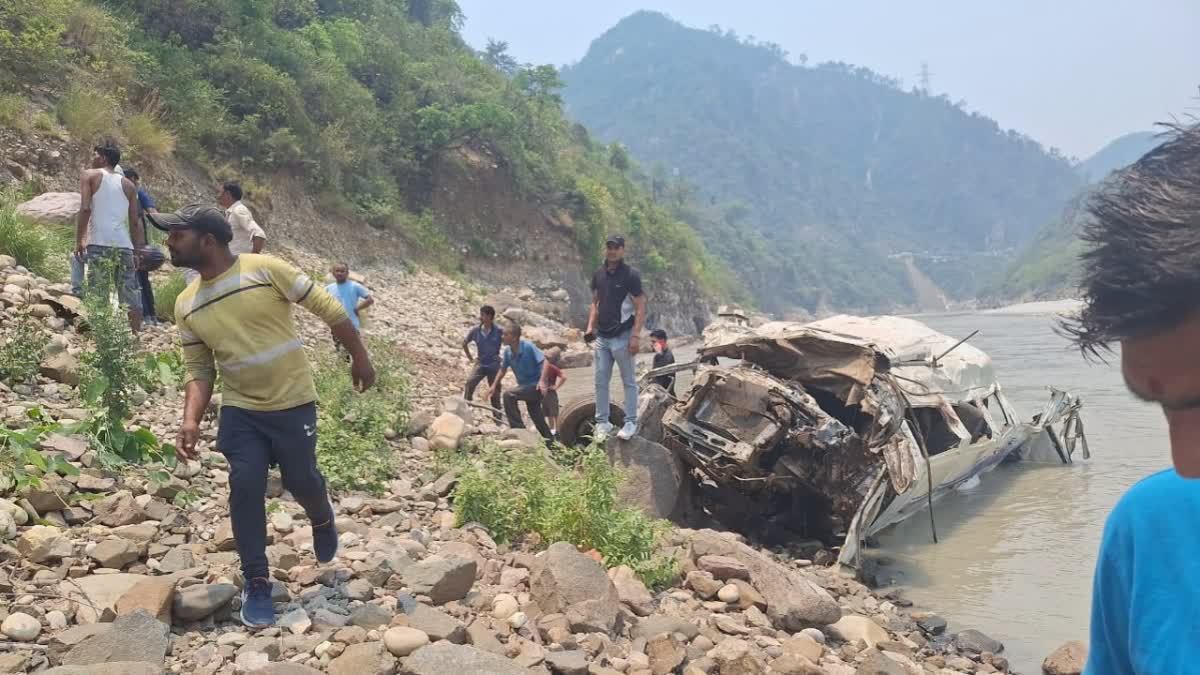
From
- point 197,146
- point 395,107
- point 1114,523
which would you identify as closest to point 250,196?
point 197,146

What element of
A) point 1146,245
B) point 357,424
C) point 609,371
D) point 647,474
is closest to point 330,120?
point 357,424

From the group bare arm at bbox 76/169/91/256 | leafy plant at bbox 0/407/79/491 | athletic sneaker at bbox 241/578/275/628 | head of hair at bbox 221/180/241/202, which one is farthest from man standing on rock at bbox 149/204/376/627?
head of hair at bbox 221/180/241/202

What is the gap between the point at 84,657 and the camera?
9.42 feet

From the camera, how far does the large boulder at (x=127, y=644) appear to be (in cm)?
288

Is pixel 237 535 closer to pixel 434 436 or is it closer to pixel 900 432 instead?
pixel 434 436

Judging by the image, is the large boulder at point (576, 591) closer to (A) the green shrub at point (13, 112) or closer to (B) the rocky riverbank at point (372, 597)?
(B) the rocky riverbank at point (372, 597)

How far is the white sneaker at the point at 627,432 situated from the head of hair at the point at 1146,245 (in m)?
6.07

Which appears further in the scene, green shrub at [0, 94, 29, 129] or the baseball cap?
green shrub at [0, 94, 29, 129]

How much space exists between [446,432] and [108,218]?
3.27 metres

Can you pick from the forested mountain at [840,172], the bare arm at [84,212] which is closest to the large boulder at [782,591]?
the bare arm at [84,212]

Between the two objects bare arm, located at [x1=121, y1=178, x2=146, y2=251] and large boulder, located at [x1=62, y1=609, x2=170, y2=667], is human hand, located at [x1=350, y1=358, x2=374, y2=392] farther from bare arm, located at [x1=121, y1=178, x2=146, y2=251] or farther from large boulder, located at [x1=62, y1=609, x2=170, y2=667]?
bare arm, located at [x1=121, y1=178, x2=146, y2=251]

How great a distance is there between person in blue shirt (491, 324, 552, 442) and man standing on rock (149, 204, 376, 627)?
5339 mm

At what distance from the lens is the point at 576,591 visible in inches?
160

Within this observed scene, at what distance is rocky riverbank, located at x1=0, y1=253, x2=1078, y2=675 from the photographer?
312cm
